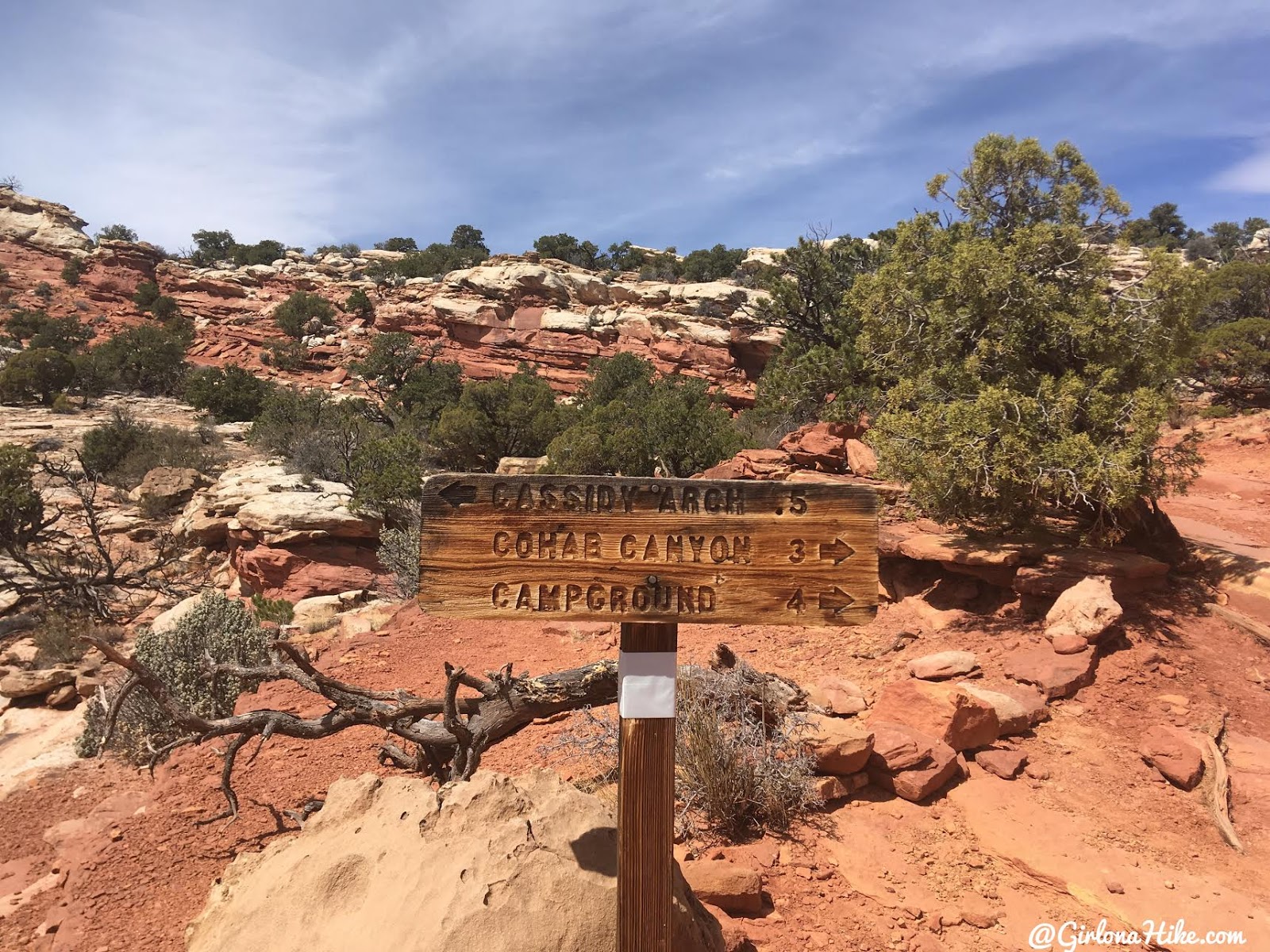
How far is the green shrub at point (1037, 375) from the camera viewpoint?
599cm

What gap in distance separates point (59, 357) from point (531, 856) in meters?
32.1

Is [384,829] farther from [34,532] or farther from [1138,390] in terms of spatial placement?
[34,532]

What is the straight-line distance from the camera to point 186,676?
6.52 meters

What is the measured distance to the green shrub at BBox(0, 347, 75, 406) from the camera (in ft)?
80.7

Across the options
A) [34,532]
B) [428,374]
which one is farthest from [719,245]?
[34,532]

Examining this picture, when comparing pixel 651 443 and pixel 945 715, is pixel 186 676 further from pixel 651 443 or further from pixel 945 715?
pixel 651 443

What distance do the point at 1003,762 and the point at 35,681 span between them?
10.2 metres

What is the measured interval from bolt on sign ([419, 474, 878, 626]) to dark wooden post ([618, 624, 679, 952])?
0.14 m

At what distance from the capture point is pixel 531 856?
2508mm

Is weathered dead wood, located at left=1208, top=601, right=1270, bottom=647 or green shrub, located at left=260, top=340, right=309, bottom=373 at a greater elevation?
green shrub, located at left=260, top=340, right=309, bottom=373

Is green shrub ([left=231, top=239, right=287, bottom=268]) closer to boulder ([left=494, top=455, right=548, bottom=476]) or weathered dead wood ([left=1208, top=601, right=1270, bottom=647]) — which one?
boulder ([left=494, top=455, right=548, bottom=476])

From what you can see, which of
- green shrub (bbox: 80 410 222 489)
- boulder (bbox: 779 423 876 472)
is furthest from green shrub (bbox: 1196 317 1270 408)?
green shrub (bbox: 80 410 222 489)

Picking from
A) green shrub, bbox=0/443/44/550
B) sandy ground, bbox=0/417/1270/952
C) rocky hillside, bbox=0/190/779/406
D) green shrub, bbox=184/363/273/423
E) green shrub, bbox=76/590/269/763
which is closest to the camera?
sandy ground, bbox=0/417/1270/952

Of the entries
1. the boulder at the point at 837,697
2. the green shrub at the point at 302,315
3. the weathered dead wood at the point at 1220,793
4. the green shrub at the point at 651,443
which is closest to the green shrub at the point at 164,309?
the green shrub at the point at 302,315
